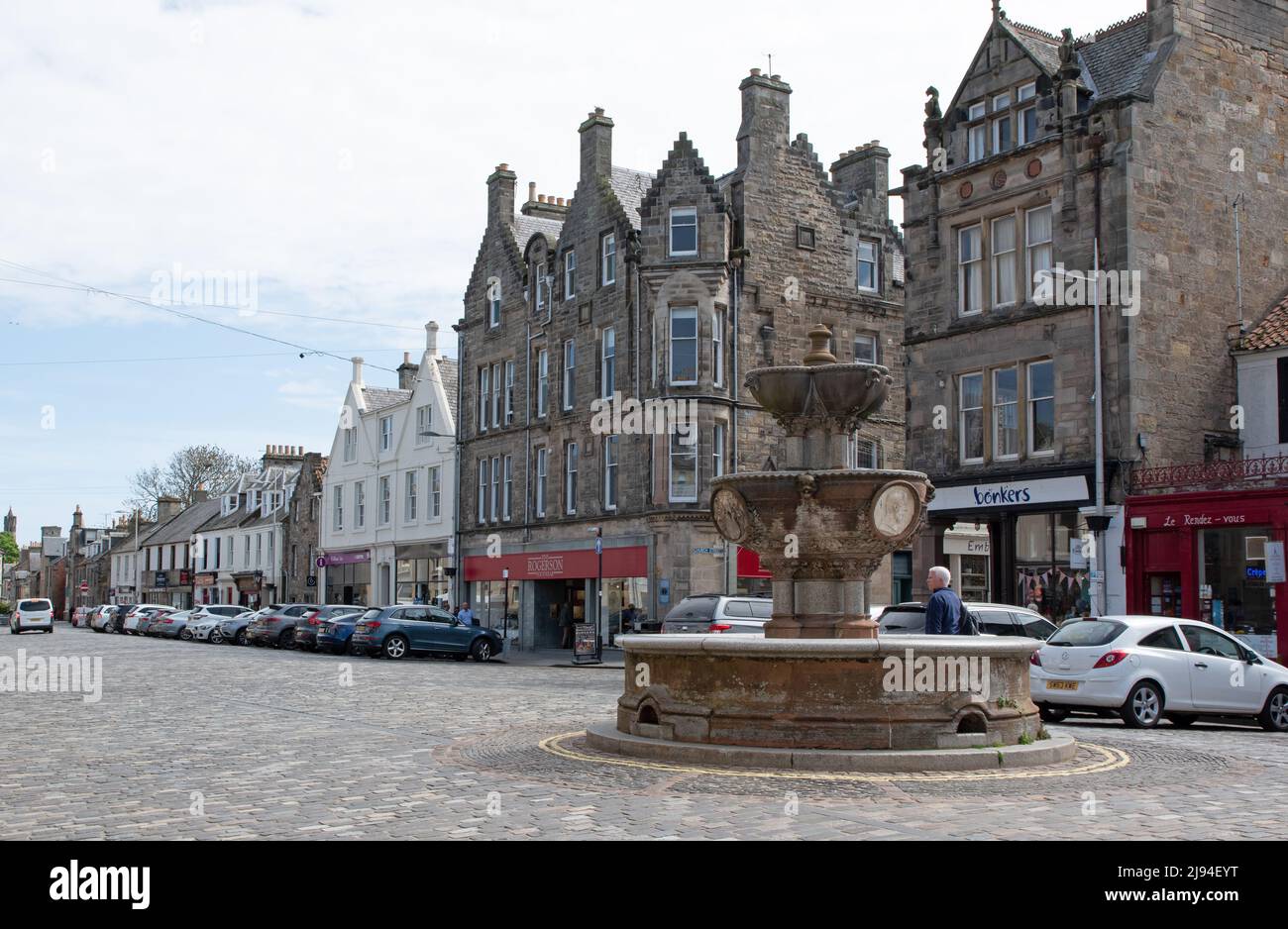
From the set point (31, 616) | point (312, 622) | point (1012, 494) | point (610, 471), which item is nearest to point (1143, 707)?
point (1012, 494)

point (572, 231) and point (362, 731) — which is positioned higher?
point (572, 231)

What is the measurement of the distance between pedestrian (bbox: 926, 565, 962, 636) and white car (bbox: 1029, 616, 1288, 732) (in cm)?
307

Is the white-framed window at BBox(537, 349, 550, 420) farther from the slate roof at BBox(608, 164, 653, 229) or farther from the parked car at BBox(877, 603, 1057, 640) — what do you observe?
the parked car at BBox(877, 603, 1057, 640)

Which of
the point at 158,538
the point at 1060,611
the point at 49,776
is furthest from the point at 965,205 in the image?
the point at 158,538

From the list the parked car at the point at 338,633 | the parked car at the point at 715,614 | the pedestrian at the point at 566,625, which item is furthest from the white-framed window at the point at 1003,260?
the parked car at the point at 338,633

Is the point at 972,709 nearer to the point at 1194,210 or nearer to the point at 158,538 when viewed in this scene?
the point at 1194,210

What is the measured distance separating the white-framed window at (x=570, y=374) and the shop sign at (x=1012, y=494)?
15.6 meters

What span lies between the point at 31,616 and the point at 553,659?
38.4 meters

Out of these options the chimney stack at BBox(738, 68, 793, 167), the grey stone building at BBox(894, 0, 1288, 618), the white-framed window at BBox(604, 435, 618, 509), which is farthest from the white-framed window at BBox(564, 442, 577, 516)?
the grey stone building at BBox(894, 0, 1288, 618)

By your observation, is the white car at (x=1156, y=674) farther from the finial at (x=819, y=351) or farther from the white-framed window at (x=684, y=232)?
the white-framed window at (x=684, y=232)

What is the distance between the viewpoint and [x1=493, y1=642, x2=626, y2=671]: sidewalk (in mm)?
32787

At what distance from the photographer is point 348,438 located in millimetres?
59844

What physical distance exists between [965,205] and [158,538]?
→ 75.0m

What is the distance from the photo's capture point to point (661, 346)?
3772 cm
